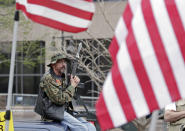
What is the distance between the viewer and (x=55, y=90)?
698 centimetres

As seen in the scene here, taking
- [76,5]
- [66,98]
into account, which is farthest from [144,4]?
[66,98]

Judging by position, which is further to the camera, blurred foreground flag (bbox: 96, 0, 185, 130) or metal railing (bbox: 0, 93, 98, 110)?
metal railing (bbox: 0, 93, 98, 110)

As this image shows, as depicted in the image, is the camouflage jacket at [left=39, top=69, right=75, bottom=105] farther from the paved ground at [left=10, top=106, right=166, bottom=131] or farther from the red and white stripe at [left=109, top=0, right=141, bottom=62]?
the paved ground at [left=10, top=106, right=166, bottom=131]

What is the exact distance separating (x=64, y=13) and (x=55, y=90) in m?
2.11

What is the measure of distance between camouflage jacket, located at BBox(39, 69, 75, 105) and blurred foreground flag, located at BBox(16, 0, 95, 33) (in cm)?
200

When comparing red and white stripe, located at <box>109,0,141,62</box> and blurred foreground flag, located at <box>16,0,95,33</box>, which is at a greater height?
blurred foreground flag, located at <box>16,0,95,33</box>

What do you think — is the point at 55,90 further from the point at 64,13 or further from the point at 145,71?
the point at 145,71

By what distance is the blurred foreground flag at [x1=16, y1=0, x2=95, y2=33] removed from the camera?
5004mm

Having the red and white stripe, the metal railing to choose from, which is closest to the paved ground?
the metal railing

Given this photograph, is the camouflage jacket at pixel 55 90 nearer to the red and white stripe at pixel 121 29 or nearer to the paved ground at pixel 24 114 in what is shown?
the red and white stripe at pixel 121 29

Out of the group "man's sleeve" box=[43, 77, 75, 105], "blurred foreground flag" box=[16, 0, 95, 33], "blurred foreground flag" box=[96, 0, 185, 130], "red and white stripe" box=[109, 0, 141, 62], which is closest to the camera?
"blurred foreground flag" box=[96, 0, 185, 130]

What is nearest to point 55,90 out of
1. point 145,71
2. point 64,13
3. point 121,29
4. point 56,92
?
point 56,92

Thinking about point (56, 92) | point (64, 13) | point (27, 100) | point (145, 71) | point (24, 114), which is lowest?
point (24, 114)

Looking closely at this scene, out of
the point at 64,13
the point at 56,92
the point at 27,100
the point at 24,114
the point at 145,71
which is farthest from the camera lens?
the point at 27,100
